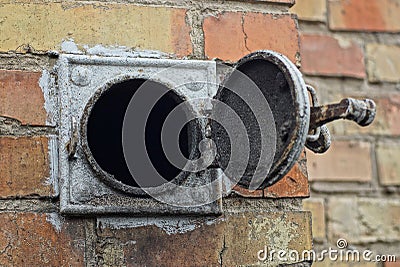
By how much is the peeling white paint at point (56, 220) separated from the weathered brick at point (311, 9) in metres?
0.72

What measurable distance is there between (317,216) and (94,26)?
66cm

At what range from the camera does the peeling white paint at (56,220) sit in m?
0.83

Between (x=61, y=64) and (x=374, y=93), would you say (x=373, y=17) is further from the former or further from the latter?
(x=61, y=64)

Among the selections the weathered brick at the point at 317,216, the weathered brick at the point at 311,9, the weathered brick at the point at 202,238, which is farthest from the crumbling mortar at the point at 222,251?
the weathered brick at the point at 311,9

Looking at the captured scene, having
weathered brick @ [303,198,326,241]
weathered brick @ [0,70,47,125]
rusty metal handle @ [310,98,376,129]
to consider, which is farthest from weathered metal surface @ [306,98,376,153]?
Result: weathered brick @ [303,198,326,241]

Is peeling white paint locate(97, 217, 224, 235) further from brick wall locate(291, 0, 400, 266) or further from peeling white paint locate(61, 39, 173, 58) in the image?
brick wall locate(291, 0, 400, 266)

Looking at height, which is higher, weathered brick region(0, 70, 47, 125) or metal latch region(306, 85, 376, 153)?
weathered brick region(0, 70, 47, 125)

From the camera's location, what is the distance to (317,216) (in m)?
1.43

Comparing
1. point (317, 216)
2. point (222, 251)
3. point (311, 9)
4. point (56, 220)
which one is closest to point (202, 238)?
point (222, 251)

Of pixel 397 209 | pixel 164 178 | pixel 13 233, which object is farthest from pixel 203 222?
pixel 397 209

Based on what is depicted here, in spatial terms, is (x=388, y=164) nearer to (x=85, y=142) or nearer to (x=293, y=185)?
(x=293, y=185)

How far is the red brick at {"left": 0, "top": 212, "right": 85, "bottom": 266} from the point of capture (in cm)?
81

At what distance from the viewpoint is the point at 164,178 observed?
0.87 meters

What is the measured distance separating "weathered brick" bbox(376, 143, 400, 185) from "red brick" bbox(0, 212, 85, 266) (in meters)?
0.74
